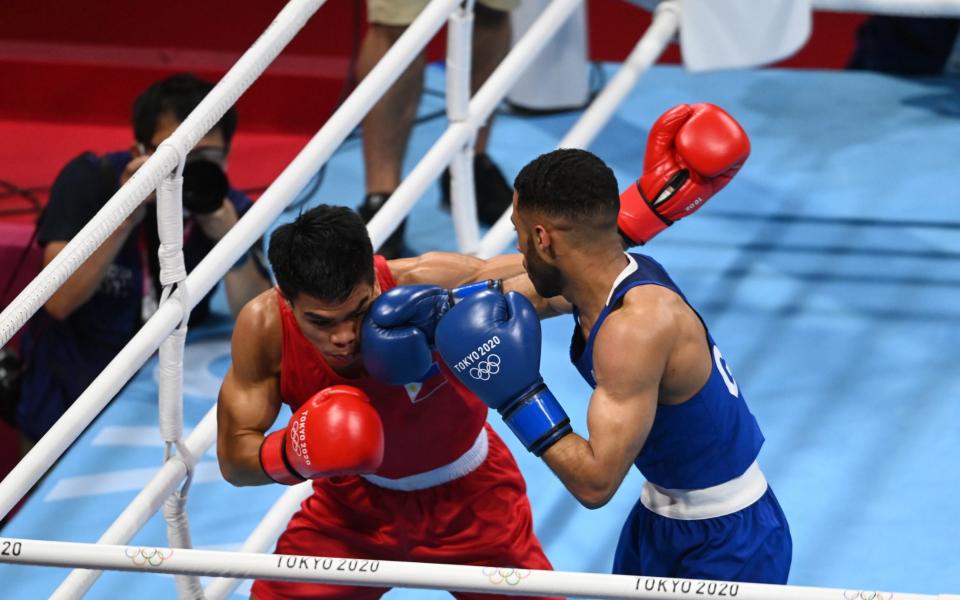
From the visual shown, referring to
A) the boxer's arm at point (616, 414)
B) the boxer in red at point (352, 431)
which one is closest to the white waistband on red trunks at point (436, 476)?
the boxer in red at point (352, 431)

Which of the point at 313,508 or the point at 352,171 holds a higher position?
the point at 313,508

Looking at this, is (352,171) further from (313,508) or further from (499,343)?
(499,343)

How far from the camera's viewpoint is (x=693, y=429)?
181 centimetres

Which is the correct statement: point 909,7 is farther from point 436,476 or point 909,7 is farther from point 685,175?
point 436,476

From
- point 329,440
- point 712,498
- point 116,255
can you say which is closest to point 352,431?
point 329,440

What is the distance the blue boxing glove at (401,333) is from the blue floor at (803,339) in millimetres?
766

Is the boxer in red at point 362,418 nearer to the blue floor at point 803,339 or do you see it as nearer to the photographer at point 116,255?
the blue floor at point 803,339

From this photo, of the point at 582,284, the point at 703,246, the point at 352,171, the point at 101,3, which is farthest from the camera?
the point at 101,3

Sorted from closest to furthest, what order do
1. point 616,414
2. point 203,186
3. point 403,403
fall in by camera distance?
point 616,414 → point 403,403 → point 203,186

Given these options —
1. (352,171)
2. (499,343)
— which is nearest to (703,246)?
(352,171)

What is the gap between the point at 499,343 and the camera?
1.68 metres

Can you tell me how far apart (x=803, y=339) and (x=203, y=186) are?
4.74 ft

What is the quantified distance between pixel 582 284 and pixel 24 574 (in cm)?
127

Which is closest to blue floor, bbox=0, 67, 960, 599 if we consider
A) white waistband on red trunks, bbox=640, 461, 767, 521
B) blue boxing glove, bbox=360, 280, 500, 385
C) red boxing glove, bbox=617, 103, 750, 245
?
white waistband on red trunks, bbox=640, 461, 767, 521
